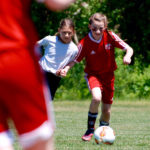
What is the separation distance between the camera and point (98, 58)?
651cm

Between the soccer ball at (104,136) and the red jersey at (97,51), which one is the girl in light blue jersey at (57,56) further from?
the soccer ball at (104,136)

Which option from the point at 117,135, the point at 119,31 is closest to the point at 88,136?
the point at 117,135

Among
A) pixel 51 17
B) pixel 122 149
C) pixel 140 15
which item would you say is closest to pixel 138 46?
pixel 140 15

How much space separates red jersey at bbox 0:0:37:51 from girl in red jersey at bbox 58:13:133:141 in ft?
13.3

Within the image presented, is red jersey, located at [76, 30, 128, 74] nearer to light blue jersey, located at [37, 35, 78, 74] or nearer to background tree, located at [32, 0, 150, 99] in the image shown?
light blue jersey, located at [37, 35, 78, 74]

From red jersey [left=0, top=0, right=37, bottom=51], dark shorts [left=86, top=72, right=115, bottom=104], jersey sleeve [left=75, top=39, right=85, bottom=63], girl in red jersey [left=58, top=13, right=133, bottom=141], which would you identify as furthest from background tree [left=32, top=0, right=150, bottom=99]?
red jersey [left=0, top=0, right=37, bottom=51]

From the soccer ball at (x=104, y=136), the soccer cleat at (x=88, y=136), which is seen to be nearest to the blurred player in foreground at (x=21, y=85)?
the soccer ball at (x=104, y=136)

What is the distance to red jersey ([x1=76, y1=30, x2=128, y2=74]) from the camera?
21.3 feet

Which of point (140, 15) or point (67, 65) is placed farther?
point (140, 15)

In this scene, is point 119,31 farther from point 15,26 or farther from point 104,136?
point 15,26

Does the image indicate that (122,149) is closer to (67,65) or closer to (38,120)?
(67,65)

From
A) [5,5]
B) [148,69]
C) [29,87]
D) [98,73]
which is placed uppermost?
[5,5]

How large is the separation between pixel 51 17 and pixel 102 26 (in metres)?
12.8

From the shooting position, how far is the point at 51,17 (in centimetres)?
1894
